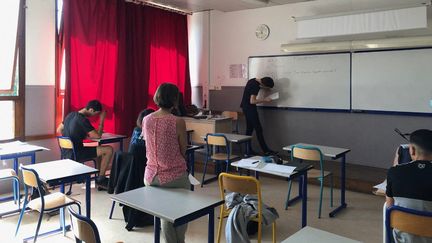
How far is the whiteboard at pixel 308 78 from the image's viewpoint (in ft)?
18.1

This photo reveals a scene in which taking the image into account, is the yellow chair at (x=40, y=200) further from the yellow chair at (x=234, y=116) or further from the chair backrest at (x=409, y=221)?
the yellow chair at (x=234, y=116)

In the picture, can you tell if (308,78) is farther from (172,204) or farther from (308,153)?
(172,204)

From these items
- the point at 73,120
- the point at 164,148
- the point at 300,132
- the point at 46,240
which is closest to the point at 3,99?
the point at 73,120

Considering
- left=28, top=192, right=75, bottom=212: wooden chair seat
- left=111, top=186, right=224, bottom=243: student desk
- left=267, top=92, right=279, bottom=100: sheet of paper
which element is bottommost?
left=28, top=192, right=75, bottom=212: wooden chair seat

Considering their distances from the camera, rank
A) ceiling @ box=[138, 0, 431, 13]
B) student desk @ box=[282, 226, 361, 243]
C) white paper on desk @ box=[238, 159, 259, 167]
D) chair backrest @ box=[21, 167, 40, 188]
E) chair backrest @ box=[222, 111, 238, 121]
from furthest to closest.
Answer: chair backrest @ box=[222, 111, 238, 121] < ceiling @ box=[138, 0, 431, 13] < white paper on desk @ box=[238, 159, 259, 167] < chair backrest @ box=[21, 167, 40, 188] < student desk @ box=[282, 226, 361, 243]

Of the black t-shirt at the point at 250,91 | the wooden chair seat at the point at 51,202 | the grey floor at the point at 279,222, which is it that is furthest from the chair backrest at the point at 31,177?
the black t-shirt at the point at 250,91

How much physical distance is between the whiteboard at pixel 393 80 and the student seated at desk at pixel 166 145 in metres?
3.81

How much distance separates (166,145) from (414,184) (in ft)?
4.99

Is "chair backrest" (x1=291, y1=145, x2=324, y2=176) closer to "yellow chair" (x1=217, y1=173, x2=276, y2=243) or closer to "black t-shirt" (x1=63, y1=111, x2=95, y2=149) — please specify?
"yellow chair" (x1=217, y1=173, x2=276, y2=243)

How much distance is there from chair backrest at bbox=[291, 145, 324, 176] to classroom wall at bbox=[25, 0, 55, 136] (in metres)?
3.41

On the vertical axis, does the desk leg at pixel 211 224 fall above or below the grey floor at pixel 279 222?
above

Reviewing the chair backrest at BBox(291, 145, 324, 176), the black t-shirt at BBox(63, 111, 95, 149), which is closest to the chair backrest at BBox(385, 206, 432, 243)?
Answer: the chair backrest at BBox(291, 145, 324, 176)

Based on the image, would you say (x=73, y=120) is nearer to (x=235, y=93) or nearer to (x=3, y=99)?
(x=3, y=99)

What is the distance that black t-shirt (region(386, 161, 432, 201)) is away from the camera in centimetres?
197
